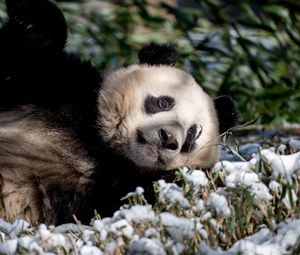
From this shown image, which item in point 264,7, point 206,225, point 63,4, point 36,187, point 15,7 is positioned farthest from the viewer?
point 63,4

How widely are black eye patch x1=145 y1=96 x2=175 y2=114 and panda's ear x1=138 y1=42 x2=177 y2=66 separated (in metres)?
0.41

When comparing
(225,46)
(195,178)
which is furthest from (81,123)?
(225,46)

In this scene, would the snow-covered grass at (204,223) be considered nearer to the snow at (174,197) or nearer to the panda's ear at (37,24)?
the snow at (174,197)

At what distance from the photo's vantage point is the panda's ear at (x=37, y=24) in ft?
14.4

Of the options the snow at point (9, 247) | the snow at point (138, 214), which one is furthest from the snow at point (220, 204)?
the snow at point (9, 247)

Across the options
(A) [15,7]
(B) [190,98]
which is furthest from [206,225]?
(A) [15,7]

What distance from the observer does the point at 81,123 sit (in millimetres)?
4176

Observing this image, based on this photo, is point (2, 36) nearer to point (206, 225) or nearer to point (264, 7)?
point (206, 225)

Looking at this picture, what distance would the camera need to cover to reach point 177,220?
265 centimetres

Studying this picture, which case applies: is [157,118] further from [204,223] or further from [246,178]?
[204,223]

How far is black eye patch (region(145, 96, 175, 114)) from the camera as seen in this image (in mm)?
4164

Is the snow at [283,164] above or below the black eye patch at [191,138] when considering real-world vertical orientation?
above

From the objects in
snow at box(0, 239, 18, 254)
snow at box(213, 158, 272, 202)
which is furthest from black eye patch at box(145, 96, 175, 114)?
snow at box(0, 239, 18, 254)

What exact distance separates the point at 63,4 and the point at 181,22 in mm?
1486
